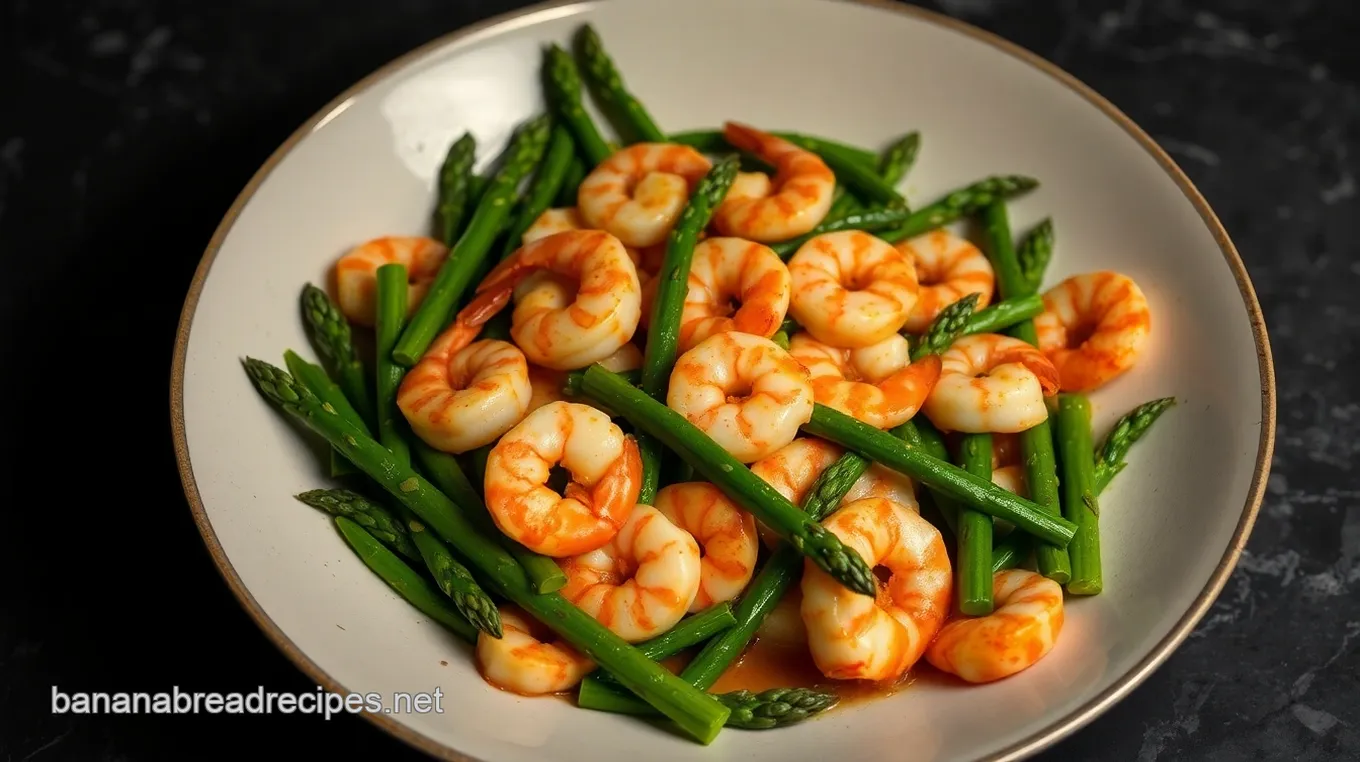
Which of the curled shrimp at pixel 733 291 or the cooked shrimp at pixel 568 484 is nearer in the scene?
the cooked shrimp at pixel 568 484

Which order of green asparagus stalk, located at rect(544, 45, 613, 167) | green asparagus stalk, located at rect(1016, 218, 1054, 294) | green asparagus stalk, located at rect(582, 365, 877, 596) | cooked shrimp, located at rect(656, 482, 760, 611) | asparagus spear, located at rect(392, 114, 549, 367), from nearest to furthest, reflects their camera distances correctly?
green asparagus stalk, located at rect(582, 365, 877, 596), cooked shrimp, located at rect(656, 482, 760, 611), asparagus spear, located at rect(392, 114, 549, 367), green asparagus stalk, located at rect(1016, 218, 1054, 294), green asparagus stalk, located at rect(544, 45, 613, 167)

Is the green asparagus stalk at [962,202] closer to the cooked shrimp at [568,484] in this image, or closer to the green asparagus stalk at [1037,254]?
the green asparagus stalk at [1037,254]

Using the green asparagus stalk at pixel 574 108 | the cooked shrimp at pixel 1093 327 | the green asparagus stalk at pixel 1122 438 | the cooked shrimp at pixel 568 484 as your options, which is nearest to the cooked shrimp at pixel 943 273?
the cooked shrimp at pixel 1093 327

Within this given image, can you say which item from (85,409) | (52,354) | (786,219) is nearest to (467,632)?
(786,219)

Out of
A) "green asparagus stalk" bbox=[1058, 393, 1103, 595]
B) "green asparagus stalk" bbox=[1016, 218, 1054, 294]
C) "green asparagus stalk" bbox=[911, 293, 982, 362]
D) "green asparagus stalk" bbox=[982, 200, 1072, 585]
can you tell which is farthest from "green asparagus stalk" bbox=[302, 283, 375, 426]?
"green asparagus stalk" bbox=[1016, 218, 1054, 294]

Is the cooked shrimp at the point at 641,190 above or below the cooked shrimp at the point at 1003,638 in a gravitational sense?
above

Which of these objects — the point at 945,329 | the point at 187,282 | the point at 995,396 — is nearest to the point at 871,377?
the point at 945,329

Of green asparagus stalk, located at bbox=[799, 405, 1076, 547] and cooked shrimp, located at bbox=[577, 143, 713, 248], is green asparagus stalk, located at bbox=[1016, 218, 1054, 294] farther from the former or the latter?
cooked shrimp, located at bbox=[577, 143, 713, 248]

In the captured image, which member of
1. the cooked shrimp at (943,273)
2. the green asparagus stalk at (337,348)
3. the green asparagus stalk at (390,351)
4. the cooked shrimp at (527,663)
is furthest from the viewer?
the cooked shrimp at (943,273)
